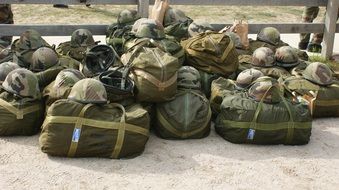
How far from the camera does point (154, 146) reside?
Result: 4.97 meters

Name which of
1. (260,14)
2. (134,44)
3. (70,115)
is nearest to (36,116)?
(70,115)

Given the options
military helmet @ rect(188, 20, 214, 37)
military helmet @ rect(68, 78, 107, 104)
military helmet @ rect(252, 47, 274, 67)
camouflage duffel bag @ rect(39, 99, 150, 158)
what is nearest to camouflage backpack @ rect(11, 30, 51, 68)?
military helmet @ rect(68, 78, 107, 104)

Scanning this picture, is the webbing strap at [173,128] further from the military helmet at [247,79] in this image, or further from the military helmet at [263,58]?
the military helmet at [263,58]

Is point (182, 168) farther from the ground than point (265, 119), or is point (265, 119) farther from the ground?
point (265, 119)

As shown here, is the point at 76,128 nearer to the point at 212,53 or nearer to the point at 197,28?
the point at 212,53

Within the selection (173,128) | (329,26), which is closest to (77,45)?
(173,128)

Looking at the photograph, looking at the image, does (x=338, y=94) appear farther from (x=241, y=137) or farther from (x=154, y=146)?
(x=154, y=146)

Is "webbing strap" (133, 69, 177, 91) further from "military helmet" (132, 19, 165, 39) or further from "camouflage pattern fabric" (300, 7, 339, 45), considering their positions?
"camouflage pattern fabric" (300, 7, 339, 45)

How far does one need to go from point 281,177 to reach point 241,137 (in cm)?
75

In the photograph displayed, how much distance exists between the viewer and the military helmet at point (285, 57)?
6551mm

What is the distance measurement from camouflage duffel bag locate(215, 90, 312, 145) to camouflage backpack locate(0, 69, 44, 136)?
83.6 inches

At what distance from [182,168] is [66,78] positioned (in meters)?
1.64

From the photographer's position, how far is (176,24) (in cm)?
683

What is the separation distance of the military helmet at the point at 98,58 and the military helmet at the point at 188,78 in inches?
33.3
